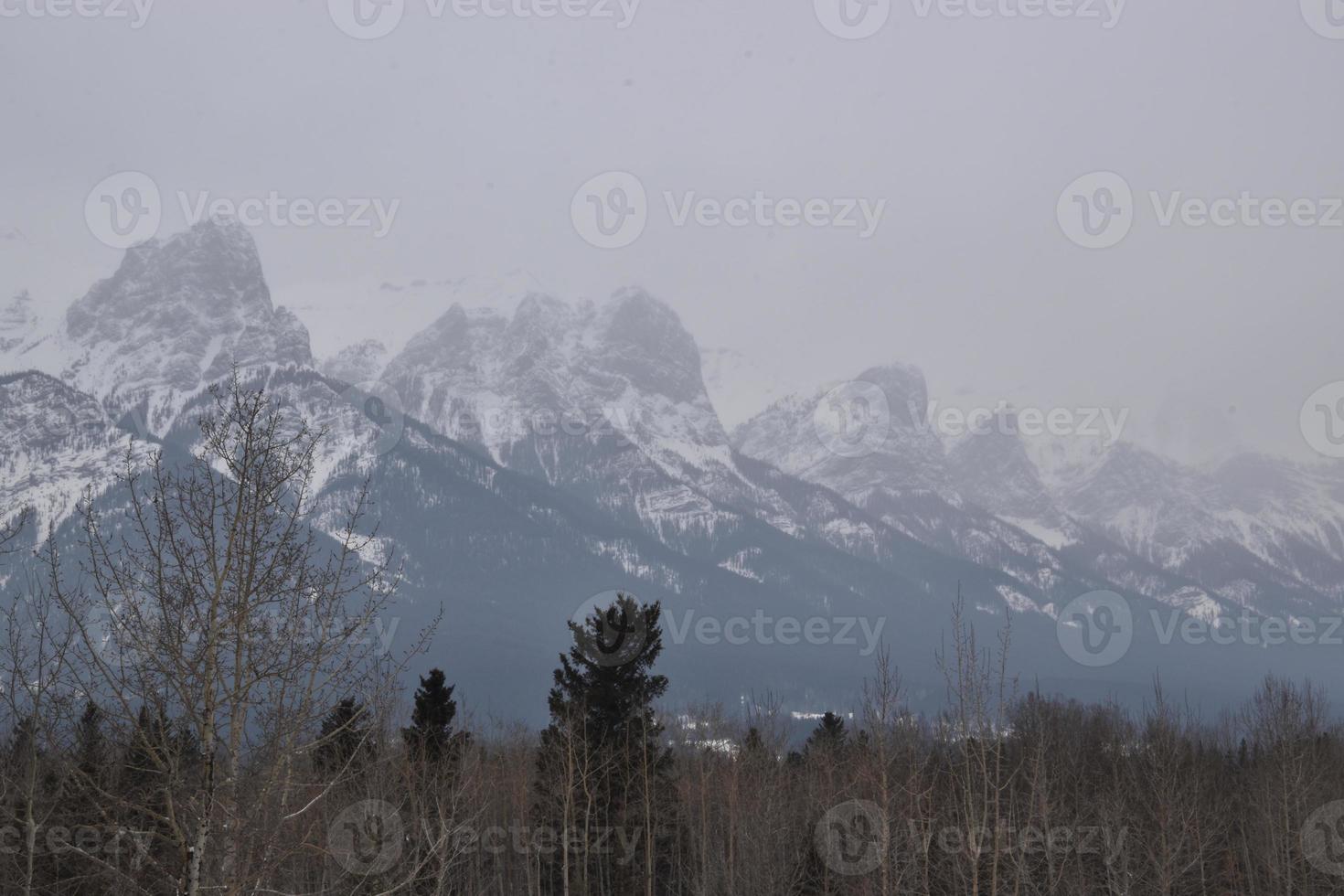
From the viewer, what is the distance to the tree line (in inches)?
519

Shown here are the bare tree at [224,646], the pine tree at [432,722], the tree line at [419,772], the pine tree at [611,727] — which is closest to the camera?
the bare tree at [224,646]

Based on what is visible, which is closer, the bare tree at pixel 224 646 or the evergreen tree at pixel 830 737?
the bare tree at pixel 224 646

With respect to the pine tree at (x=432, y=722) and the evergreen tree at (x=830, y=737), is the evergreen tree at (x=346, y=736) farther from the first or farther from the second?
the evergreen tree at (x=830, y=737)

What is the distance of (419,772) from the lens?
4566 centimetres

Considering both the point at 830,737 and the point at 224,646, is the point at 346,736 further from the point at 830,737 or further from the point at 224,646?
the point at 830,737

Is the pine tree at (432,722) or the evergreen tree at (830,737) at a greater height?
the pine tree at (432,722)

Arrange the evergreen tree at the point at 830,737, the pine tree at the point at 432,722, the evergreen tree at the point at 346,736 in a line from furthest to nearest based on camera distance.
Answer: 1. the evergreen tree at the point at 830,737
2. the pine tree at the point at 432,722
3. the evergreen tree at the point at 346,736

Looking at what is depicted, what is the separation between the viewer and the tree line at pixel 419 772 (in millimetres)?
13188

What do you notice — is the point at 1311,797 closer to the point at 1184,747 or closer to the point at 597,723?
the point at 1184,747

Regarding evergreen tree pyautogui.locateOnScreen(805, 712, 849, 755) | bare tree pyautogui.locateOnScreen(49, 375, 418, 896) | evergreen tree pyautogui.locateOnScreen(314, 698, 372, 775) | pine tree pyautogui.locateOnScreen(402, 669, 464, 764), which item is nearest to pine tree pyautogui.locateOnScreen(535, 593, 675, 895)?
pine tree pyautogui.locateOnScreen(402, 669, 464, 764)

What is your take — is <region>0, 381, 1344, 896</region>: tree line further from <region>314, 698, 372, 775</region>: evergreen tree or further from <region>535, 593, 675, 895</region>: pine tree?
<region>314, 698, 372, 775</region>: evergreen tree

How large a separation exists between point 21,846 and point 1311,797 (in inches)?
2161

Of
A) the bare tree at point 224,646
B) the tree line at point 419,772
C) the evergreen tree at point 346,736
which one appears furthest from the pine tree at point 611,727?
the bare tree at point 224,646

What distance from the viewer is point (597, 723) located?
150 feet
